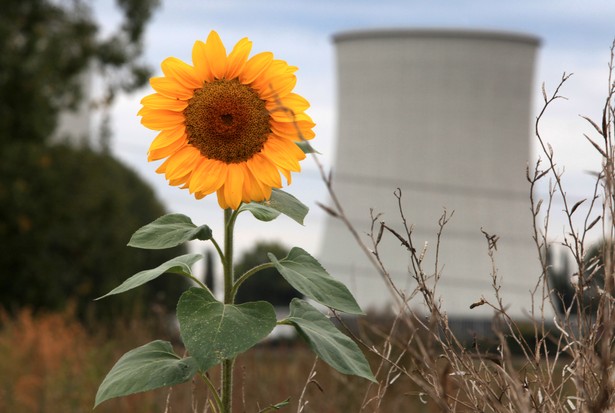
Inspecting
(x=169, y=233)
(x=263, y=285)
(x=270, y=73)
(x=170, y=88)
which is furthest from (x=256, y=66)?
(x=263, y=285)

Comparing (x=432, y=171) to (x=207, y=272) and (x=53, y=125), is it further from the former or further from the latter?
(x=207, y=272)

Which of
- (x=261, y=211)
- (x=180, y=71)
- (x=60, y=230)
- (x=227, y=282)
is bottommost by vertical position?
(x=60, y=230)

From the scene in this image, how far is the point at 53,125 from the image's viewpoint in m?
11.3

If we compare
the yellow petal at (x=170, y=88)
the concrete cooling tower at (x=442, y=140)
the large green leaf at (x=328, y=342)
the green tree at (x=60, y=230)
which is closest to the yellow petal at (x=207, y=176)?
the yellow petal at (x=170, y=88)

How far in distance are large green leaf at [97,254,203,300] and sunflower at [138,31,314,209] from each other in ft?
0.37

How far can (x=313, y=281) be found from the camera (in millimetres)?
1390

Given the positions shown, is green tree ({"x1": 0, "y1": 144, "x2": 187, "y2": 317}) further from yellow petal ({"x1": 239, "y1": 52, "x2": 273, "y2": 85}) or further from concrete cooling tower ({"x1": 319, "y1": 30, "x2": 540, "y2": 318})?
yellow petal ({"x1": 239, "y1": 52, "x2": 273, "y2": 85})

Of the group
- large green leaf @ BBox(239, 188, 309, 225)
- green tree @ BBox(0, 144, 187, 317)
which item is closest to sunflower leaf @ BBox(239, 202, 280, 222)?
large green leaf @ BBox(239, 188, 309, 225)

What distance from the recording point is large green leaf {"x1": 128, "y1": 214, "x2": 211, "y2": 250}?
1420mm

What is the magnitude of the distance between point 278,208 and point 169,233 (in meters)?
0.17

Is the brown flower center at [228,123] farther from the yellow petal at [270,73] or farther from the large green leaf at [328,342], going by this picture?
the large green leaf at [328,342]

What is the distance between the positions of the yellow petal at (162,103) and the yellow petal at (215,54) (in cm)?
7

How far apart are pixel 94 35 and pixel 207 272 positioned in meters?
7.22

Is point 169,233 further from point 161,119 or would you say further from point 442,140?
point 442,140
